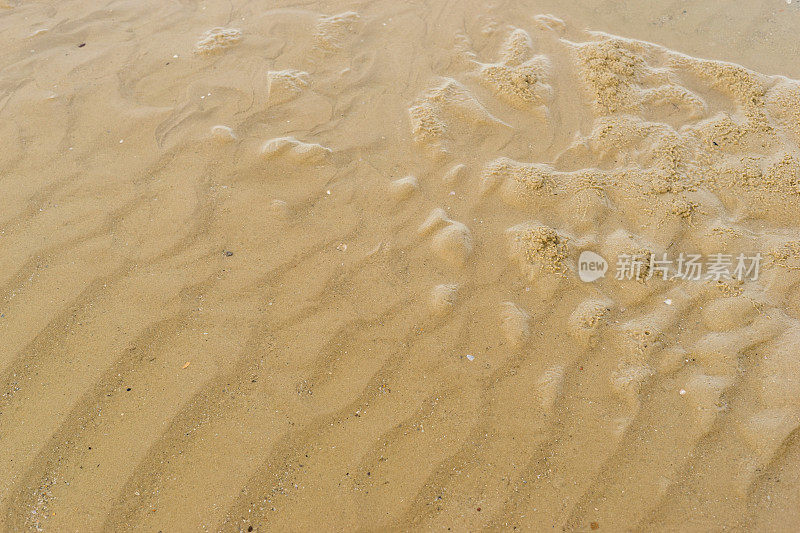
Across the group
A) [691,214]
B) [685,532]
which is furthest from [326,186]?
[685,532]

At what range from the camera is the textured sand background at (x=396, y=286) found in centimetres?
175

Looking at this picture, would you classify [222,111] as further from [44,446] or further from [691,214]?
[691,214]

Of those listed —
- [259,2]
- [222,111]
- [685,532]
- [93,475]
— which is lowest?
[685,532]

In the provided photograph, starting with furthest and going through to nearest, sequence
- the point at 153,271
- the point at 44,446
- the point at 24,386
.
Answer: the point at 153,271, the point at 24,386, the point at 44,446

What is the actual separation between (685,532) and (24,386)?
2.41 meters

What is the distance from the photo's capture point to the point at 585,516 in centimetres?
169

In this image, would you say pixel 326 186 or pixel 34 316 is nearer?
pixel 34 316

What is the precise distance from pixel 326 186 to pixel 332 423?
123 centimetres

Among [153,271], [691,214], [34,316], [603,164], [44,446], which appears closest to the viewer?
[44,446]

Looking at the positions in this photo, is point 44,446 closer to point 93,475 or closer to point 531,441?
point 93,475

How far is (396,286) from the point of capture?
86.8 inches

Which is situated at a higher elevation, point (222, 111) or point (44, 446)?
point (222, 111)

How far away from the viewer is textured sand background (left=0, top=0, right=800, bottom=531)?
1.75m

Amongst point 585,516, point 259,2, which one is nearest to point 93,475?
point 585,516
